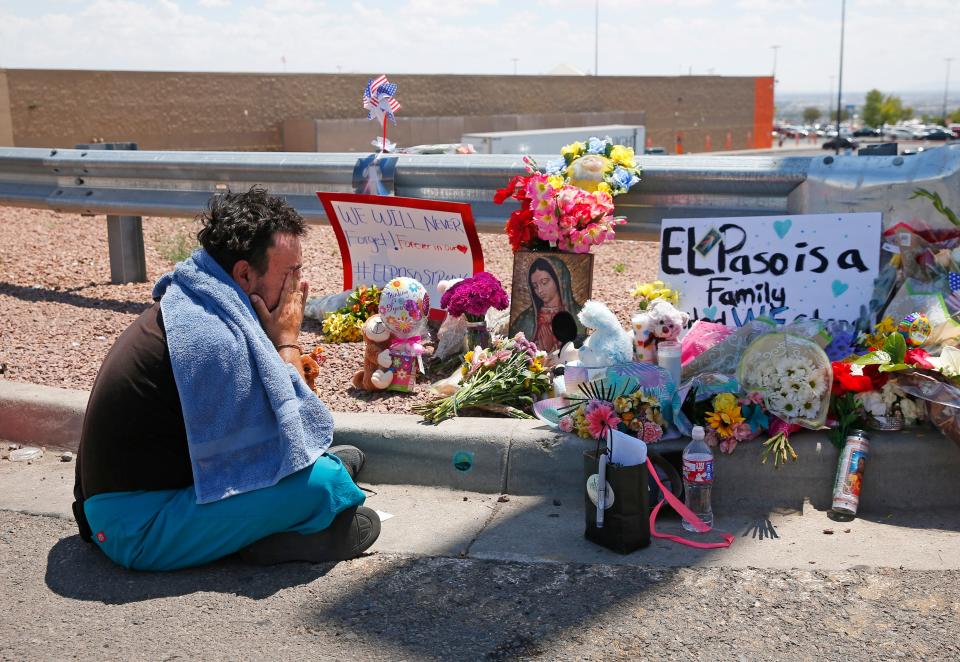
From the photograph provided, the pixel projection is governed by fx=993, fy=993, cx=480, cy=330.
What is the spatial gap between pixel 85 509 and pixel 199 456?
1.62ft

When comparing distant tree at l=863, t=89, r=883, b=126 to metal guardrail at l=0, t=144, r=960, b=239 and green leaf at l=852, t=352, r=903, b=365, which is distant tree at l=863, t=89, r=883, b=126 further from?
green leaf at l=852, t=352, r=903, b=365

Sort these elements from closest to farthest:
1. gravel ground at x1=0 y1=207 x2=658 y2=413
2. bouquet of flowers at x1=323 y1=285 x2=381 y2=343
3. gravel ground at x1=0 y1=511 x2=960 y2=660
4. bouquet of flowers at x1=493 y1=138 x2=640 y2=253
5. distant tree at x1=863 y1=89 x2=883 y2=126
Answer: gravel ground at x1=0 y1=511 x2=960 y2=660 → bouquet of flowers at x1=493 y1=138 x2=640 y2=253 → gravel ground at x1=0 y1=207 x2=658 y2=413 → bouquet of flowers at x1=323 y1=285 x2=381 y2=343 → distant tree at x1=863 y1=89 x2=883 y2=126

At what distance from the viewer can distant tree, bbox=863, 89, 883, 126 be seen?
97.8 meters

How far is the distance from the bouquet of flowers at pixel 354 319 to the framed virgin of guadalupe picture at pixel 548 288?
3.50ft

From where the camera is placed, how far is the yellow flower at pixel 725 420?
154 inches

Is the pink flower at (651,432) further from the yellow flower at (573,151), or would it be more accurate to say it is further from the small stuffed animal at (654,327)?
the yellow flower at (573,151)

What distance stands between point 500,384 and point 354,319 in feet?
4.93

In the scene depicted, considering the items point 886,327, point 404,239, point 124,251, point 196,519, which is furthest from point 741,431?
point 124,251

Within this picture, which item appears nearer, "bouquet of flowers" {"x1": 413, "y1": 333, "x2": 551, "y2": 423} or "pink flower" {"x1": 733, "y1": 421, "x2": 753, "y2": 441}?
"pink flower" {"x1": 733, "y1": 421, "x2": 753, "y2": 441}

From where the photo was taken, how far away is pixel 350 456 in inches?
163

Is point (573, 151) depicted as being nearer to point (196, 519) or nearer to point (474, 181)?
point (474, 181)

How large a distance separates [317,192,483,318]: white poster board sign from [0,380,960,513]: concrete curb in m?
1.37

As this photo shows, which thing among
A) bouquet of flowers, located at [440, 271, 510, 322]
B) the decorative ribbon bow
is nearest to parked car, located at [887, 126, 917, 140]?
the decorative ribbon bow

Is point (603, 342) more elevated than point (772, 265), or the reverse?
point (772, 265)
